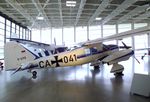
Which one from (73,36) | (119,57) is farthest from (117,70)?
(73,36)

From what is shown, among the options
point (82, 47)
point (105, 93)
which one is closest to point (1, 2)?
point (82, 47)

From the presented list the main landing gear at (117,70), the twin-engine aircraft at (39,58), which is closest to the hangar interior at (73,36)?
the main landing gear at (117,70)

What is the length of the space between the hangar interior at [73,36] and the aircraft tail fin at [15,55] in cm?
77

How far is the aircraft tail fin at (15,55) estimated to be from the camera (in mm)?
10234

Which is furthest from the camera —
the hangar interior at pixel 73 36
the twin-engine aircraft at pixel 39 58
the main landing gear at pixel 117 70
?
the main landing gear at pixel 117 70

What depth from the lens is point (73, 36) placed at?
99.7 ft

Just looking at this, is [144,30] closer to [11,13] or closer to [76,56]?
[76,56]

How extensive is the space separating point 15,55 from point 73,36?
66.8ft

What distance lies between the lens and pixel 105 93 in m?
6.35

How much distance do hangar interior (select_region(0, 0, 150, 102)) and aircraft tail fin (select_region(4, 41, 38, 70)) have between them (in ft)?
2.53

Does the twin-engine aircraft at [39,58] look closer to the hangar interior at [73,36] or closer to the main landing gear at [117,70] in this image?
the main landing gear at [117,70]

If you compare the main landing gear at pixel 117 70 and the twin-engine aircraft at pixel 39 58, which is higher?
the twin-engine aircraft at pixel 39 58

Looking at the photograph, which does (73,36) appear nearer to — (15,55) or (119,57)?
(119,57)

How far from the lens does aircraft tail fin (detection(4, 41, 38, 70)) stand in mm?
10234
